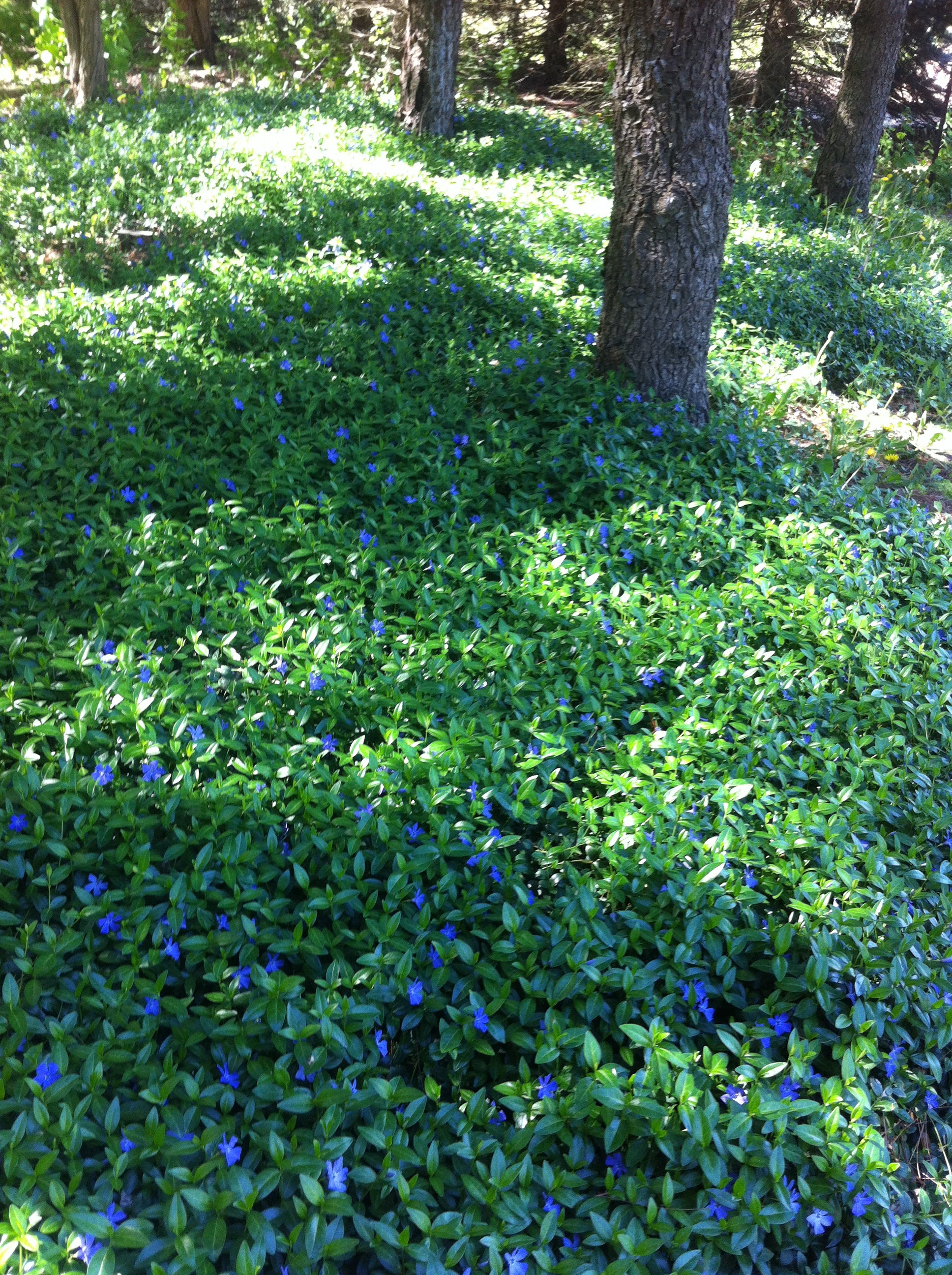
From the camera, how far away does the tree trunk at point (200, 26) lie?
11.9 metres

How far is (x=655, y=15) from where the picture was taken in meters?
3.93

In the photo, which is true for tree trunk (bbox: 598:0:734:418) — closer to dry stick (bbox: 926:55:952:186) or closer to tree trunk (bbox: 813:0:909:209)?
tree trunk (bbox: 813:0:909:209)

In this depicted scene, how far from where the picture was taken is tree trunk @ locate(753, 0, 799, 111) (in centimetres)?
1115

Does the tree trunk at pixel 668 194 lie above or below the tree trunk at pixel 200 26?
below

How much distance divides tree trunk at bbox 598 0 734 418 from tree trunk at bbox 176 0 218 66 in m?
10.5

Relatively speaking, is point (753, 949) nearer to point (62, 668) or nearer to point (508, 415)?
point (62, 668)

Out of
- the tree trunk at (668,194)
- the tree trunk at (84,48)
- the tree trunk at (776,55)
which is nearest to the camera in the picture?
the tree trunk at (668,194)

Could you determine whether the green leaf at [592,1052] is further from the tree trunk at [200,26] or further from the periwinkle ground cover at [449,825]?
the tree trunk at [200,26]

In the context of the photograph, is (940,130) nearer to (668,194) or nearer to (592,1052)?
(668,194)

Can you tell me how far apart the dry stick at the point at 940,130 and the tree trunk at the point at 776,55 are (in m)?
2.47

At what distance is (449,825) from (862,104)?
864 centimetres

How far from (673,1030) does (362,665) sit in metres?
1.37

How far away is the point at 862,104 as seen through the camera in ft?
27.0

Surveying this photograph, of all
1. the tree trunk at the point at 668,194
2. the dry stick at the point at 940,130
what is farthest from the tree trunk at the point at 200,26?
the tree trunk at the point at 668,194
